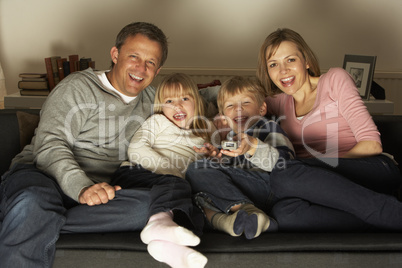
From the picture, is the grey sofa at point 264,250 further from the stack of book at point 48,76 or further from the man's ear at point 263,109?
the stack of book at point 48,76

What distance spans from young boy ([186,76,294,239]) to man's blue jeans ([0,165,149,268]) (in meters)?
0.24

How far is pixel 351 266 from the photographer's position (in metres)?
1.43

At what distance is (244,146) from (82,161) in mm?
676

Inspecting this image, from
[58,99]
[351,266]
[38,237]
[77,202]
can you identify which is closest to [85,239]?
[38,237]

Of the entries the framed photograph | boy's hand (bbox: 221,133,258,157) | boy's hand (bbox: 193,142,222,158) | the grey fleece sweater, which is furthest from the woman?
the framed photograph

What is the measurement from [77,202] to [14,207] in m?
0.27

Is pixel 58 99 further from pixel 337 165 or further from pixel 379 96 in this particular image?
pixel 379 96

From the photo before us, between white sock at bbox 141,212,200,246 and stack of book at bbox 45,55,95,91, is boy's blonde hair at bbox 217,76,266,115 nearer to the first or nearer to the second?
white sock at bbox 141,212,200,246

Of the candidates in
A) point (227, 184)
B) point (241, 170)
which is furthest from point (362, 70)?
point (227, 184)

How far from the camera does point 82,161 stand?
1842mm

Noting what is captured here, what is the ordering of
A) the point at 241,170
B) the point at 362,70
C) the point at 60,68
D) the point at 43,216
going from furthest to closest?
the point at 60,68 → the point at 362,70 → the point at 241,170 → the point at 43,216

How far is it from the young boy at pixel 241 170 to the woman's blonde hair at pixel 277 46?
13 cm

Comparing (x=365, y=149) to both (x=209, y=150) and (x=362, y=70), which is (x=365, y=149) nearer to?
(x=209, y=150)

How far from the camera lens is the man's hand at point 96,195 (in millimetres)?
1537
